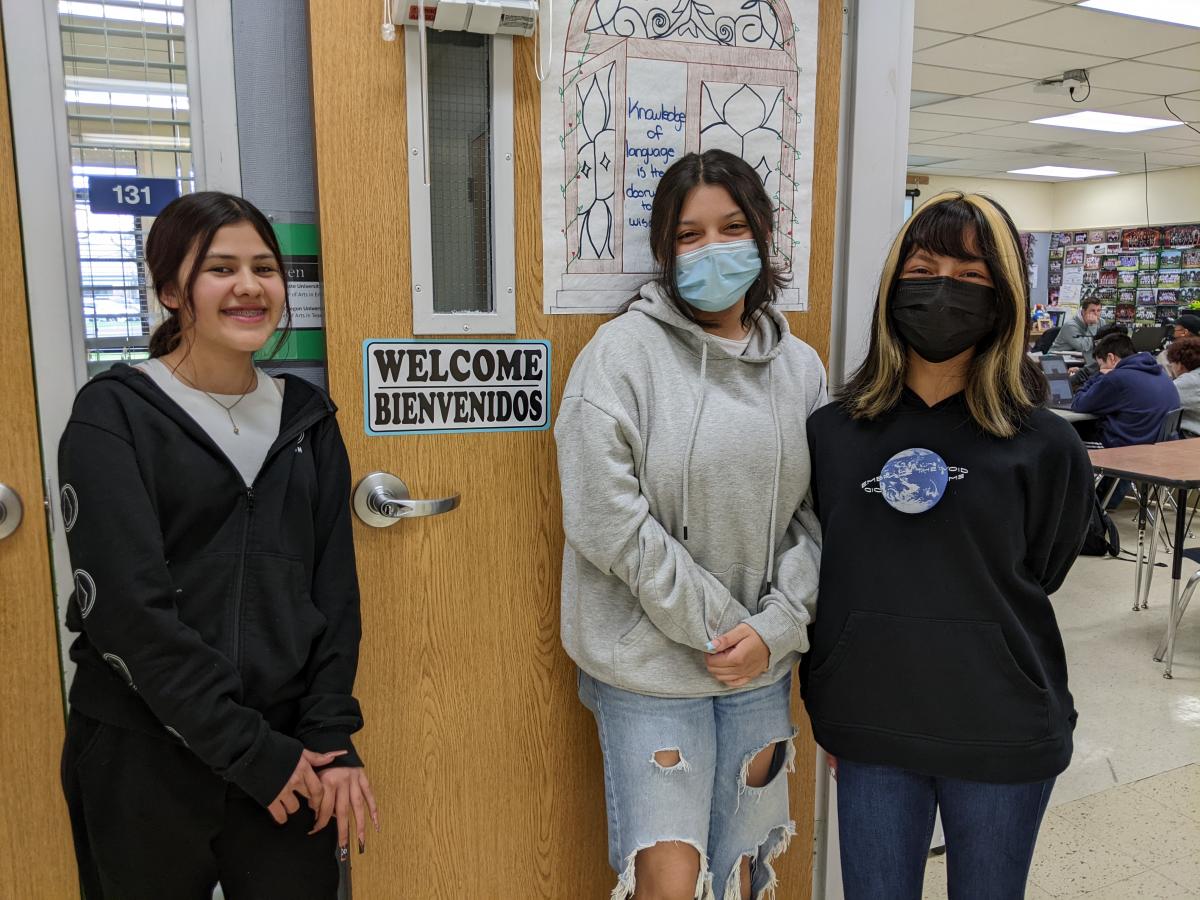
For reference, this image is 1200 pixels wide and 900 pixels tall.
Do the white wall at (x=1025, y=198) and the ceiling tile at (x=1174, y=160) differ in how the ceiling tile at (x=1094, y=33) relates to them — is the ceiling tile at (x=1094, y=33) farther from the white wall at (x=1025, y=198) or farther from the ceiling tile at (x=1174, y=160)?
the white wall at (x=1025, y=198)

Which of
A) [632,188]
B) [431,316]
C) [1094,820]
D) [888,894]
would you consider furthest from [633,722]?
[1094,820]

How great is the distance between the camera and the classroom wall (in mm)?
10859

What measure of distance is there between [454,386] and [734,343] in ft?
1.57

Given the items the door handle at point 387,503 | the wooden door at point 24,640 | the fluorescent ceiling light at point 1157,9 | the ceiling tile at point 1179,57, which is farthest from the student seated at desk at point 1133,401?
the wooden door at point 24,640

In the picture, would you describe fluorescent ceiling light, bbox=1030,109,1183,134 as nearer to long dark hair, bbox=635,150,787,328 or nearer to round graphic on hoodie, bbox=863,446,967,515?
long dark hair, bbox=635,150,787,328

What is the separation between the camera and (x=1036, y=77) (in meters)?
6.54

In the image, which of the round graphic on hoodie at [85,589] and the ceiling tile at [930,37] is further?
the ceiling tile at [930,37]

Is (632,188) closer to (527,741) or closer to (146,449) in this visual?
(146,449)

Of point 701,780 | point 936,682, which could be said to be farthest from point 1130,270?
point 701,780

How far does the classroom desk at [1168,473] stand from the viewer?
3.64 m

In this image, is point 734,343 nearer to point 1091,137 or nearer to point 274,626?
Result: point 274,626

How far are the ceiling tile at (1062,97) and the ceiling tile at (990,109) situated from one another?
13cm

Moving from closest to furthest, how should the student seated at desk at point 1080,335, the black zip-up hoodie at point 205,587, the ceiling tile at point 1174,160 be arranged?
the black zip-up hoodie at point 205,587 → the student seated at desk at point 1080,335 → the ceiling tile at point 1174,160

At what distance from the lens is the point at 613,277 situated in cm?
165
